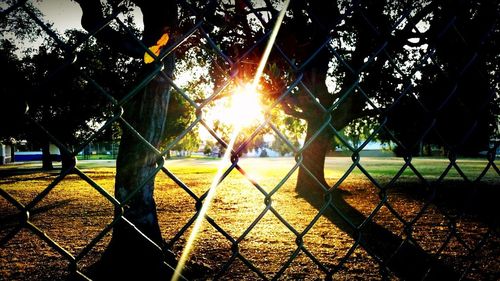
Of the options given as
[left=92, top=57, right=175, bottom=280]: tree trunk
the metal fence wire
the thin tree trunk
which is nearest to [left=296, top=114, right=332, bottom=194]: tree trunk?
the thin tree trunk

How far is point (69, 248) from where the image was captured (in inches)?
189

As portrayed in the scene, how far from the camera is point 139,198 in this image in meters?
3.71

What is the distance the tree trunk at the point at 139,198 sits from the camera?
352 centimetres

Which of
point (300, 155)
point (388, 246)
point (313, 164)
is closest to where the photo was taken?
point (300, 155)

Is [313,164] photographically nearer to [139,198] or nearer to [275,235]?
[275,235]

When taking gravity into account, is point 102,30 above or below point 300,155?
above

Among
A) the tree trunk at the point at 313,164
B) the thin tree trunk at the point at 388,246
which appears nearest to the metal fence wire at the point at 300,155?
the thin tree trunk at the point at 388,246

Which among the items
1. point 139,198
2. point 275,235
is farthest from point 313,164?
point 139,198

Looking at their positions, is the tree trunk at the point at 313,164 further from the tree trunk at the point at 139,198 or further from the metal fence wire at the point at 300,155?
the tree trunk at the point at 139,198

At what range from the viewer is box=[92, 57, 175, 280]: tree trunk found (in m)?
3.52

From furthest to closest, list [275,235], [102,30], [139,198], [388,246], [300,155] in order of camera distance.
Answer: [275,235], [388,246], [139,198], [102,30], [300,155]

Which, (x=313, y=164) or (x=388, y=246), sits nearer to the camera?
(x=388, y=246)

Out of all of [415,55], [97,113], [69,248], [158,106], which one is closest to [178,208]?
[69,248]

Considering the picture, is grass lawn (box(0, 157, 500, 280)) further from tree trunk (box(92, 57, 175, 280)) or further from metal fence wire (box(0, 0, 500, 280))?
tree trunk (box(92, 57, 175, 280))
